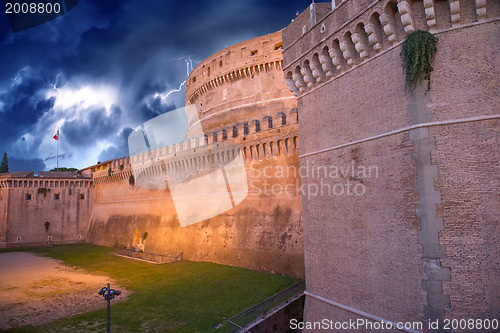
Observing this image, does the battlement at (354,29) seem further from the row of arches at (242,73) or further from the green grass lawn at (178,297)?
the row of arches at (242,73)

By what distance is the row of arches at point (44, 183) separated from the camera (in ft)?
126

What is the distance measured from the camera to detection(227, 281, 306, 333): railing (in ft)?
40.0

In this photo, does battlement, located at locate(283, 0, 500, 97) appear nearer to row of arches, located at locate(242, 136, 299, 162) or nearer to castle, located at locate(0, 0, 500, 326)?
castle, located at locate(0, 0, 500, 326)

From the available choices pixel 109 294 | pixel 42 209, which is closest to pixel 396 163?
pixel 109 294

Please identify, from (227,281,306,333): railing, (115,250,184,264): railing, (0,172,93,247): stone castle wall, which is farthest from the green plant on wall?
(0,172,93,247): stone castle wall

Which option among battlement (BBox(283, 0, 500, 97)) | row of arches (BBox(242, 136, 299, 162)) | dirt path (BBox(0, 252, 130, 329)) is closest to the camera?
battlement (BBox(283, 0, 500, 97))

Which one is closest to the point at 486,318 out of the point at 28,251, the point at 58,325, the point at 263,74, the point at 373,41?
the point at 373,41

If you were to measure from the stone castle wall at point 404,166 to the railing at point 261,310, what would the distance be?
350 centimetres

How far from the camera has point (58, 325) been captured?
13.0m

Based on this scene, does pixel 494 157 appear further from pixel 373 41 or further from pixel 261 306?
pixel 261 306

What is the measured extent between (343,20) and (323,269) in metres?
7.28

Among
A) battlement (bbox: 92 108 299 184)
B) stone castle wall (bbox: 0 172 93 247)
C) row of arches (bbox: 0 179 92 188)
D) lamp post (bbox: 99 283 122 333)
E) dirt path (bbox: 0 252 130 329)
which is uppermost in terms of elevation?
battlement (bbox: 92 108 299 184)

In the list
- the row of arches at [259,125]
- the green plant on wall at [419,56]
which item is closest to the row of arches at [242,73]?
the row of arches at [259,125]

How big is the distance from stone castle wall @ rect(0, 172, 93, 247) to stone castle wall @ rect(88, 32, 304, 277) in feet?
6.84
